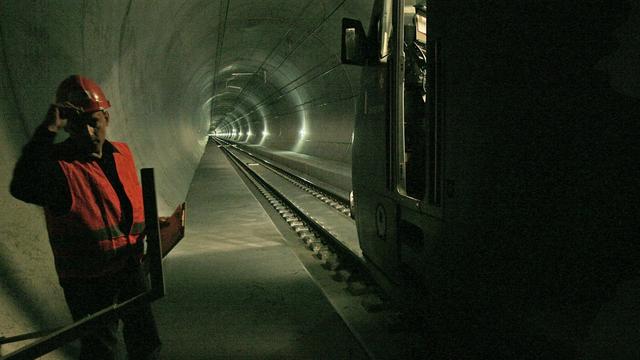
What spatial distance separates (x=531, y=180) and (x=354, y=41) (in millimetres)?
2268

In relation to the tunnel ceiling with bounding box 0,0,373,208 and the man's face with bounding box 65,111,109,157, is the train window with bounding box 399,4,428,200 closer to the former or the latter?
the man's face with bounding box 65,111,109,157

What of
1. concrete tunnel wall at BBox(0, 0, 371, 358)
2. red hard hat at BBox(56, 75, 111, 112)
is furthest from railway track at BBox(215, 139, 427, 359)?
red hard hat at BBox(56, 75, 111, 112)

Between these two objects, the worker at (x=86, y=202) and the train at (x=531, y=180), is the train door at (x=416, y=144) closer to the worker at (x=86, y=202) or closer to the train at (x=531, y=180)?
the train at (x=531, y=180)

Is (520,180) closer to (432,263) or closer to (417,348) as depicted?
(432,263)

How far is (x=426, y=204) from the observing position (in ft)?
8.97

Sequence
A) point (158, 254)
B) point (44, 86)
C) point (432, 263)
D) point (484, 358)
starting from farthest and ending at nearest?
1. point (44, 86)
2. point (432, 263)
3. point (484, 358)
4. point (158, 254)

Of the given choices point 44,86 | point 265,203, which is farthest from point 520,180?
point 265,203

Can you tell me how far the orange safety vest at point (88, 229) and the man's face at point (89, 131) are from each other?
0.27 ft

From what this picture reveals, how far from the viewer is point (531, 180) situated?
180 centimetres

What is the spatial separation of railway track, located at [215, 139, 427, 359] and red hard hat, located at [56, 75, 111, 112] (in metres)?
2.53

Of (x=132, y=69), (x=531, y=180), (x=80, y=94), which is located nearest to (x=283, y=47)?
(x=132, y=69)

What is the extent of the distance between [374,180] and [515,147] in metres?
2.08

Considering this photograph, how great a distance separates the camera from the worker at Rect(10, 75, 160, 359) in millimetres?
1930

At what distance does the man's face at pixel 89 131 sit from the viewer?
6.91 ft
